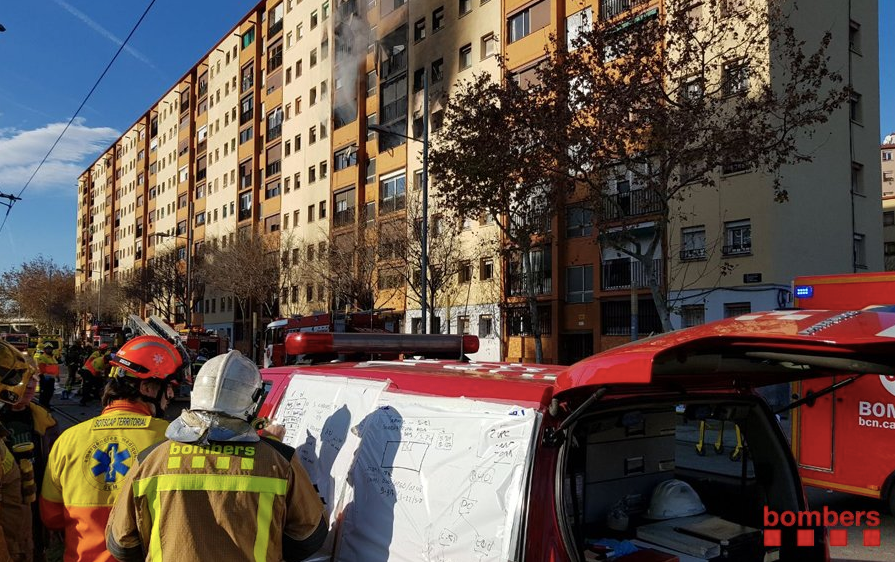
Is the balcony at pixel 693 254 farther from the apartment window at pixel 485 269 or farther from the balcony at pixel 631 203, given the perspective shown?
the apartment window at pixel 485 269

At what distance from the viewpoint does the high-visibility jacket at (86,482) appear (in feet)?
9.45

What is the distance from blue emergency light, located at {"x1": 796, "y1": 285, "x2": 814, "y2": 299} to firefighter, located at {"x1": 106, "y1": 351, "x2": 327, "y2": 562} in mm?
7196

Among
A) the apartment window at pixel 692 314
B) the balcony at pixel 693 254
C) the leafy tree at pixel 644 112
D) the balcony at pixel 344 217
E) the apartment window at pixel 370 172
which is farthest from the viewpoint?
the balcony at pixel 344 217

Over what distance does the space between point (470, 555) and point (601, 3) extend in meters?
27.6

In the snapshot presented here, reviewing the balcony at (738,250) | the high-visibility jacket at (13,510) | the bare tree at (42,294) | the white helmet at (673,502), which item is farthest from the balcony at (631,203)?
the bare tree at (42,294)

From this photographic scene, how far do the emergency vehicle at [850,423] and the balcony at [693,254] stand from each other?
49.8ft

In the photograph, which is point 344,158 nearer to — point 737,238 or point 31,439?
point 737,238

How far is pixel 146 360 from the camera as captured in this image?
10.8 feet

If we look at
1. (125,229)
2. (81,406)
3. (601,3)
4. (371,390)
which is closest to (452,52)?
(601,3)

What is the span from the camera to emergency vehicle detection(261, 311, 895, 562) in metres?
2.11

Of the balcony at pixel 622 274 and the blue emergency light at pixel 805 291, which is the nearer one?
the blue emergency light at pixel 805 291

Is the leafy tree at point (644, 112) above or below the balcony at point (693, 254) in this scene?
above

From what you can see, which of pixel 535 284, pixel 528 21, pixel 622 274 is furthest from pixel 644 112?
pixel 528 21

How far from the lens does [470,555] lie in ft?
7.61
